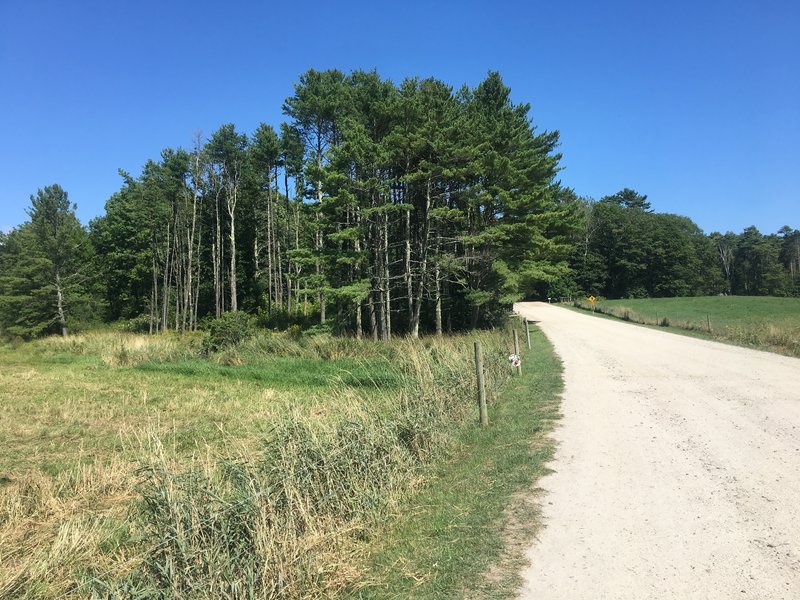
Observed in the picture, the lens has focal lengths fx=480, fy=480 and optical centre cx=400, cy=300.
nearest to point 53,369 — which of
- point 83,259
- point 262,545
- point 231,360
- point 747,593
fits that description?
point 231,360

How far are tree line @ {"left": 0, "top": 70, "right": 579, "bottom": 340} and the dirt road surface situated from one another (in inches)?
793

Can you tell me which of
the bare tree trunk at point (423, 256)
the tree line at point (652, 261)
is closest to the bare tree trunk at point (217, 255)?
the bare tree trunk at point (423, 256)

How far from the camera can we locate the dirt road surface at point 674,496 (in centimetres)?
381

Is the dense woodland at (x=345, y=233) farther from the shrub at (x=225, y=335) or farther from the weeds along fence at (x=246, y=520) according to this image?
the weeds along fence at (x=246, y=520)

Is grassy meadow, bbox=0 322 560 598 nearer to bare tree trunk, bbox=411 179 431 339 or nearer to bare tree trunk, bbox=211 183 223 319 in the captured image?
bare tree trunk, bbox=411 179 431 339

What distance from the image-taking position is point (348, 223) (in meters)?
31.8

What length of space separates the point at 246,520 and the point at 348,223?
28727 mm

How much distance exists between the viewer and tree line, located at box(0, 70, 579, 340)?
29359 millimetres

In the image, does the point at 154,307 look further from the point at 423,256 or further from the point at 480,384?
the point at 480,384

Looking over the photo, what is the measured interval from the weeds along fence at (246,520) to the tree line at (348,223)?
2224cm

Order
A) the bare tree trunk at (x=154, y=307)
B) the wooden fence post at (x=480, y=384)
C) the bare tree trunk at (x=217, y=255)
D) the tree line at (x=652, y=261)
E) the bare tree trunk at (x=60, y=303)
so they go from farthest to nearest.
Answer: the tree line at (x=652, y=261), the bare tree trunk at (x=154, y=307), the bare tree trunk at (x=217, y=255), the bare tree trunk at (x=60, y=303), the wooden fence post at (x=480, y=384)

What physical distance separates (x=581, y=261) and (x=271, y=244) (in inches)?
2501

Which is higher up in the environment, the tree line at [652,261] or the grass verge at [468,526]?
the tree line at [652,261]

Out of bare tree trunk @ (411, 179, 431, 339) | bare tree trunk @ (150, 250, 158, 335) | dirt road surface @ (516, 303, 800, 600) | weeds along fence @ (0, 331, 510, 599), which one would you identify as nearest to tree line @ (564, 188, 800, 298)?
bare tree trunk @ (411, 179, 431, 339)
